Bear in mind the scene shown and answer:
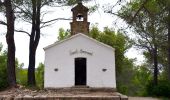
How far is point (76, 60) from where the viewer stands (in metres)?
30.3

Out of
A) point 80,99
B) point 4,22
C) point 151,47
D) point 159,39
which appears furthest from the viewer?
point 151,47

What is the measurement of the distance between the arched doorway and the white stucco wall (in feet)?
3.15

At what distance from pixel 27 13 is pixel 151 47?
12803mm

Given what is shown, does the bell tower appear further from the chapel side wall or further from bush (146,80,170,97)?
bush (146,80,170,97)

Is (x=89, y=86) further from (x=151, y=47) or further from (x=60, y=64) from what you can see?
(x=151, y=47)

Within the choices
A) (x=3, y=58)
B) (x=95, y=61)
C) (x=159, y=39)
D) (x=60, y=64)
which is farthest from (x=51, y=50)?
(x=3, y=58)

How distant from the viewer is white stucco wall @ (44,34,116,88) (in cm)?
2936

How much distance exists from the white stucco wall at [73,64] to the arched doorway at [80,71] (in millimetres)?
961

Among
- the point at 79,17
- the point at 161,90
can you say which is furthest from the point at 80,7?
the point at 161,90

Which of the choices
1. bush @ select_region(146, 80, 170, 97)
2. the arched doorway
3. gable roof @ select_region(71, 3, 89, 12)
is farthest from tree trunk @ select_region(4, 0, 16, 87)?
bush @ select_region(146, 80, 170, 97)

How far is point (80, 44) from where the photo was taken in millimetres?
29844

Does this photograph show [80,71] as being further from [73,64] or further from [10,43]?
[10,43]

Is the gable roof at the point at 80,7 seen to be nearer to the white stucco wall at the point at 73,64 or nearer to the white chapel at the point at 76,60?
the white chapel at the point at 76,60

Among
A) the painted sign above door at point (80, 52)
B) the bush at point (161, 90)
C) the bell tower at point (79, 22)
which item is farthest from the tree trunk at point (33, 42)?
the bush at point (161, 90)
